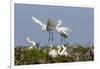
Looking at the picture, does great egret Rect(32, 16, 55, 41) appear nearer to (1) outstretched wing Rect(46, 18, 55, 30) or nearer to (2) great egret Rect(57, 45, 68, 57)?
(1) outstretched wing Rect(46, 18, 55, 30)

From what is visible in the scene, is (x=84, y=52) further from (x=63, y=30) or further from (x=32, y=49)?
(x=32, y=49)

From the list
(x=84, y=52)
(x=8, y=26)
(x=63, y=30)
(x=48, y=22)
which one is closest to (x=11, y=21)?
(x=8, y=26)

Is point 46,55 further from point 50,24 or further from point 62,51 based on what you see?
point 50,24

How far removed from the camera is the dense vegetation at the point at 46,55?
5.45 ft

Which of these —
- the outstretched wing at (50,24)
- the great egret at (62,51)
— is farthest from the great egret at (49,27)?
the great egret at (62,51)

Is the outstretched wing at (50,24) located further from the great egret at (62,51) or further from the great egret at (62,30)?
the great egret at (62,51)

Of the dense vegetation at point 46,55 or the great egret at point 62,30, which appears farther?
the great egret at point 62,30

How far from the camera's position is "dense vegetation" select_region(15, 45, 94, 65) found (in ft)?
5.45

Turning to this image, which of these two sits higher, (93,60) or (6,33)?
(6,33)

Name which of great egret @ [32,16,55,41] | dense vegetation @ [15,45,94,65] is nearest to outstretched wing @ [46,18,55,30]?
great egret @ [32,16,55,41]

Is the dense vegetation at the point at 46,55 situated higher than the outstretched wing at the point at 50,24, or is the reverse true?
the outstretched wing at the point at 50,24

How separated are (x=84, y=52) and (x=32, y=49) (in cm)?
46

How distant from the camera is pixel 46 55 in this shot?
5.69 feet

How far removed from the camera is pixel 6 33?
1630 millimetres
